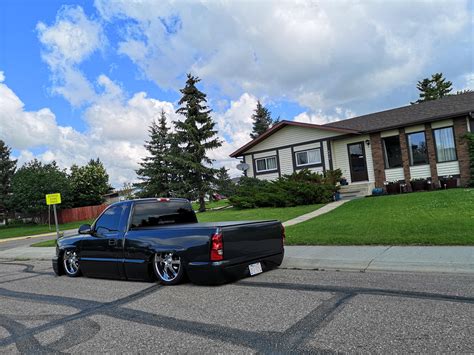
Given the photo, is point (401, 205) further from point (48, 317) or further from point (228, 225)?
point (48, 317)

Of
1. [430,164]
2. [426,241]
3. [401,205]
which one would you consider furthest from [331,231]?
[430,164]

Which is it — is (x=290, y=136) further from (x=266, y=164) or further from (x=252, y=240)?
(x=252, y=240)

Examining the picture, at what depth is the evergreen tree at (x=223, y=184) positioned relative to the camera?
2792 cm

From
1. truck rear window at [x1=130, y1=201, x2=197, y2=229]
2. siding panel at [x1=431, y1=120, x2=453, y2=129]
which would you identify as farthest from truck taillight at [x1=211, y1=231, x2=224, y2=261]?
siding panel at [x1=431, y1=120, x2=453, y2=129]

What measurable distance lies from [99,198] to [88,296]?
5066 centimetres

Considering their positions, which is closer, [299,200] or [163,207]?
[163,207]

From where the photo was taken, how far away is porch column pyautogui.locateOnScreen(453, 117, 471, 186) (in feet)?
65.7

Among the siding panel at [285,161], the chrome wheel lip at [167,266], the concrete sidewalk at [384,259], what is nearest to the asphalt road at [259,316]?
the chrome wheel lip at [167,266]

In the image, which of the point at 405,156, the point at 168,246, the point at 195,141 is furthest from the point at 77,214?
the point at 168,246

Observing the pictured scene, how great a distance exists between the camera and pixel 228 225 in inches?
275

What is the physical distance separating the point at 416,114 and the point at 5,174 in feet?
162

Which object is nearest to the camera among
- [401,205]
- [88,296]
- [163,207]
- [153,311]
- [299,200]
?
[153,311]

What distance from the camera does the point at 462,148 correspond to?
20.2 metres

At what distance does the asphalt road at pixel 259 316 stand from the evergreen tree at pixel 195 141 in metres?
20.0
